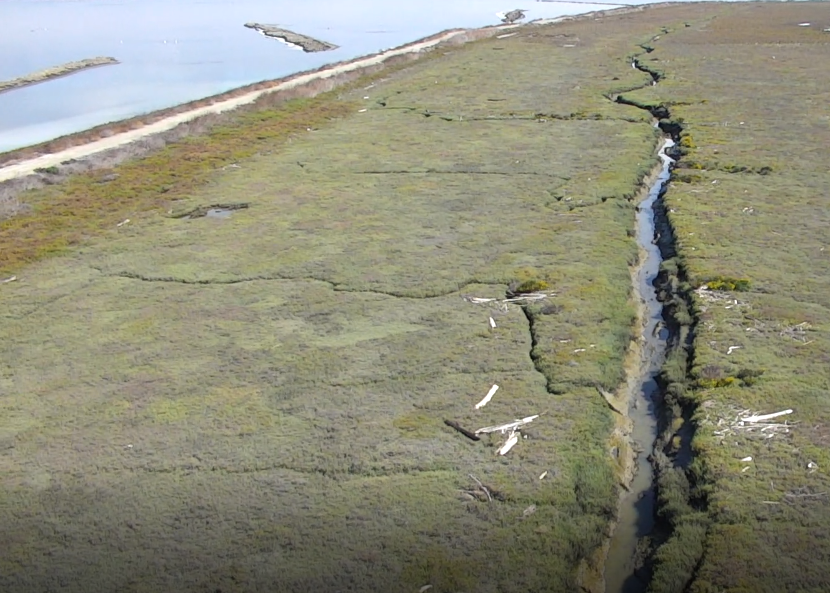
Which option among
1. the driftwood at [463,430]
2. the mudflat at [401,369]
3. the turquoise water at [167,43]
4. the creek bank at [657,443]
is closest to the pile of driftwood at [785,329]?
the mudflat at [401,369]

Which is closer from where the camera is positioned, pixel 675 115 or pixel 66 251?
pixel 66 251

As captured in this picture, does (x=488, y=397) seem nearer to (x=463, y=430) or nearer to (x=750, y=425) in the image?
(x=463, y=430)

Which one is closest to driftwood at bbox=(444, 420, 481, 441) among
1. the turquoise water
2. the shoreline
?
the shoreline

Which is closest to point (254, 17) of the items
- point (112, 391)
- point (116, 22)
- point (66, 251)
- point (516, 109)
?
point (116, 22)

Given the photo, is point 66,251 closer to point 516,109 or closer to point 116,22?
point 516,109

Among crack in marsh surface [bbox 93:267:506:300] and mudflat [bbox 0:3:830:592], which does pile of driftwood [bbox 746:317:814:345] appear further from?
crack in marsh surface [bbox 93:267:506:300]

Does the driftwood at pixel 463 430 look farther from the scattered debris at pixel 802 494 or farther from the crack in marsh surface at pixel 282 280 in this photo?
the crack in marsh surface at pixel 282 280

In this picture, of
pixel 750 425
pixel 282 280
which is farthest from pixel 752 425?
pixel 282 280
